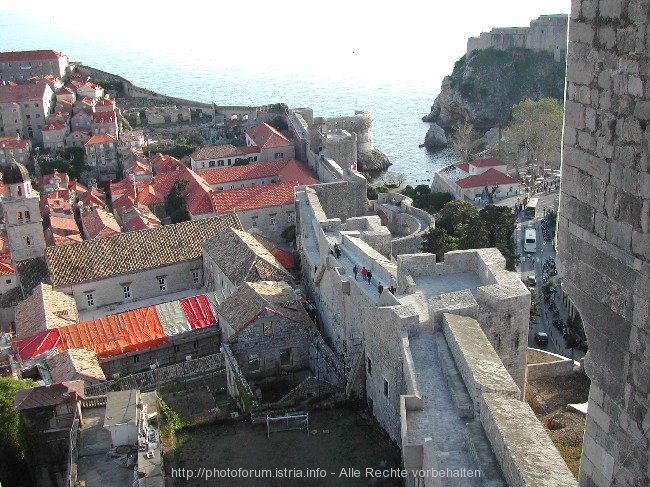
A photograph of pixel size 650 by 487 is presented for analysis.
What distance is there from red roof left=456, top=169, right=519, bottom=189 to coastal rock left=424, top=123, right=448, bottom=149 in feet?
83.5

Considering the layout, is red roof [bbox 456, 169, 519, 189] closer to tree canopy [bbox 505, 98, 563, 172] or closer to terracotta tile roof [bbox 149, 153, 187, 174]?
tree canopy [bbox 505, 98, 563, 172]

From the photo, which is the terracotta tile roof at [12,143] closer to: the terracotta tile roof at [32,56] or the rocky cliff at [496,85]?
the terracotta tile roof at [32,56]

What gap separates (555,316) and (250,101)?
3236 inches

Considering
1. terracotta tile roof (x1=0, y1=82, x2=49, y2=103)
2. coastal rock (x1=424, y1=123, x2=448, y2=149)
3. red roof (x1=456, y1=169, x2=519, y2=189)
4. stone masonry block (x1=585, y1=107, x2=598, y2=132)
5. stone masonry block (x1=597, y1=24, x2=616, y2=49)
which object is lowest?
coastal rock (x1=424, y1=123, x2=448, y2=149)

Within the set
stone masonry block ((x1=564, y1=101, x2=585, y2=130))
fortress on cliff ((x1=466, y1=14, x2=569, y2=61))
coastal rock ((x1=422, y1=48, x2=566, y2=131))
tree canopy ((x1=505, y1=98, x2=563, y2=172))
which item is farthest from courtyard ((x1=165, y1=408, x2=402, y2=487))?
fortress on cliff ((x1=466, y1=14, x2=569, y2=61))

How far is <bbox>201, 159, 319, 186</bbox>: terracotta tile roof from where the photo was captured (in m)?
43.0

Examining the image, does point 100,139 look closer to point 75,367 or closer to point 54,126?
point 54,126

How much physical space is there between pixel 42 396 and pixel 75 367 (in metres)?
3.03

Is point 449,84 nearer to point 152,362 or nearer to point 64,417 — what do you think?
point 152,362

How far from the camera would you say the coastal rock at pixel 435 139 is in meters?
73.2

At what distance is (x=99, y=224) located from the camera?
125 ft

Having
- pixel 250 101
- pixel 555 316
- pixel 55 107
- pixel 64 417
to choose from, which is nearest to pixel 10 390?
pixel 64 417

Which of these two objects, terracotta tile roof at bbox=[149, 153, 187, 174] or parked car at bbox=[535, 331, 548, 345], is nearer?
parked car at bbox=[535, 331, 548, 345]

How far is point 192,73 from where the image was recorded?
140 m
